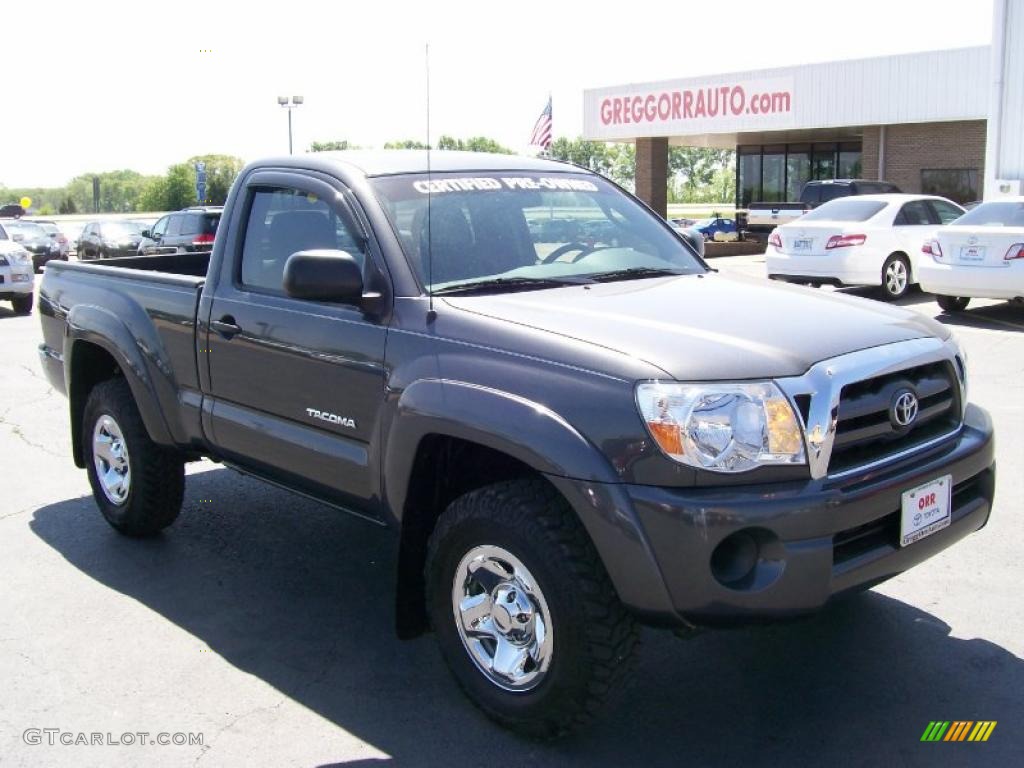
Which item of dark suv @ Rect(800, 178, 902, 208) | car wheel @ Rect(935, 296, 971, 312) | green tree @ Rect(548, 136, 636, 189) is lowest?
car wheel @ Rect(935, 296, 971, 312)

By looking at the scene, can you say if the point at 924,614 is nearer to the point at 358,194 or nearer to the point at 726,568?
the point at 726,568

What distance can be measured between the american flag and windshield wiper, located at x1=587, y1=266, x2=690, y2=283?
19.1 m

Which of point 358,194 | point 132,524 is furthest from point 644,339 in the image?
point 132,524

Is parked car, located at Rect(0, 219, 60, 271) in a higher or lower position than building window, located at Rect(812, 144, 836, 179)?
lower

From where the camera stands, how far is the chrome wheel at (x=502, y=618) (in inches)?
138

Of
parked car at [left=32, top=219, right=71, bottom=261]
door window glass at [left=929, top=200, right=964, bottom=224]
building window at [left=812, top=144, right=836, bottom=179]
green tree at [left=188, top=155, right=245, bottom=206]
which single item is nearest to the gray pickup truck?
door window glass at [left=929, top=200, right=964, bottom=224]

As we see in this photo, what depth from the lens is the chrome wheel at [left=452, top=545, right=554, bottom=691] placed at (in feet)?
11.5

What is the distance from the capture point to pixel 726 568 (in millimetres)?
3209

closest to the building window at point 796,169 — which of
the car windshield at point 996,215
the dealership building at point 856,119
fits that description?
the dealership building at point 856,119

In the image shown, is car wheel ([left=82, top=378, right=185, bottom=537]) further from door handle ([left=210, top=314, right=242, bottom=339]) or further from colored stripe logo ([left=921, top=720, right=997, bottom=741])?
colored stripe logo ([left=921, top=720, right=997, bottom=741])

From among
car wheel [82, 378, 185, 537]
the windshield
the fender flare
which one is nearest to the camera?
the windshield

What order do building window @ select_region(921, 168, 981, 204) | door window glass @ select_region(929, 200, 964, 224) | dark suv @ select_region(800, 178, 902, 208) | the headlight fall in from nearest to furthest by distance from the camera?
door window glass @ select_region(929, 200, 964, 224) < the headlight < dark suv @ select_region(800, 178, 902, 208) < building window @ select_region(921, 168, 981, 204)

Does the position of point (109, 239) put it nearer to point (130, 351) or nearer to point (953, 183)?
point (953, 183)

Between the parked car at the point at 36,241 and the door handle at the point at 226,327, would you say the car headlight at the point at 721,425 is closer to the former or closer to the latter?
the door handle at the point at 226,327
